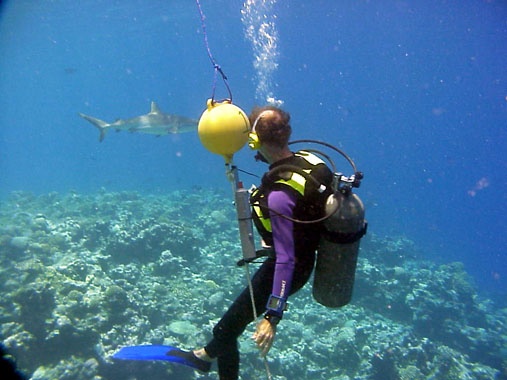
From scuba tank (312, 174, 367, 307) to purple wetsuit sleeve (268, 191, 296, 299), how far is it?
35 cm

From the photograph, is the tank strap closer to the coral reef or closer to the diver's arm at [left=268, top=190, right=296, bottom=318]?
the diver's arm at [left=268, top=190, right=296, bottom=318]

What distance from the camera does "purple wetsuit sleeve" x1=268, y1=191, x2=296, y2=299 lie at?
2736 mm

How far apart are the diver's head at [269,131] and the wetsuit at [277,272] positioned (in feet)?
0.53

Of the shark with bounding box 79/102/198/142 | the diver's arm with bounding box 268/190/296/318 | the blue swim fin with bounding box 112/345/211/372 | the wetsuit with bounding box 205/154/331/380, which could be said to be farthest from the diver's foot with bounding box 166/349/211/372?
the shark with bounding box 79/102/198/142

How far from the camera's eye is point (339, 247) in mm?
3014

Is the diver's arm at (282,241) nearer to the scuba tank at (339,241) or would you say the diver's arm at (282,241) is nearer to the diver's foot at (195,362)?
the scuba tank at (339,241)

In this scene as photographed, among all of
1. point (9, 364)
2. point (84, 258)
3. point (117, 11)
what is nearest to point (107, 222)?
point (84, 258)

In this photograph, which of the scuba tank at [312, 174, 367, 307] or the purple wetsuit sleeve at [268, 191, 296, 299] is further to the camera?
the scuba tank at [312, 174, 367, 307]

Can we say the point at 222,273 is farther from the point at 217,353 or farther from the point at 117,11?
the point at 117,11

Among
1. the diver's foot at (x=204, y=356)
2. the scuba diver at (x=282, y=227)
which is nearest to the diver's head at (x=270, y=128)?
the scuba diver at (x=282, y=227)

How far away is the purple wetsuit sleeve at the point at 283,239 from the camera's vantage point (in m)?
2.74

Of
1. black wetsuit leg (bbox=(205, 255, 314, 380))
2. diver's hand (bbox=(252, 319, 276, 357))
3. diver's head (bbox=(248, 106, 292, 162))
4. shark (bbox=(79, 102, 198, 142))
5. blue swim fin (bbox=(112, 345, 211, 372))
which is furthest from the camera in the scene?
shark (bbox=(79, 102, 198, 142))

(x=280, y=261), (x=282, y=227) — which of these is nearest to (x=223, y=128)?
(x=282, y=227)

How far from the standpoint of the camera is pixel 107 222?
43.0 feet
